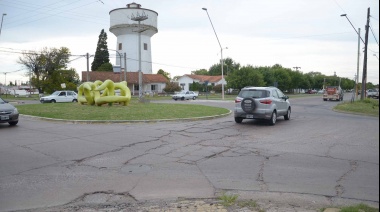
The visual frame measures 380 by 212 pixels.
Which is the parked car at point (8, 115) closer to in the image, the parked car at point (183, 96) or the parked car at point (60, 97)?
the parked car at point (60, 97)

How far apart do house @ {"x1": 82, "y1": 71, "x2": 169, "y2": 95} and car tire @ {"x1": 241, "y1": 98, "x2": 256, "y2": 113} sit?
159ft

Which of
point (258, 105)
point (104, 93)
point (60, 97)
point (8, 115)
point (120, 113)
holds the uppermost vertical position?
point (104, 93)

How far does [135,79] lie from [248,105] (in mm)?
50469

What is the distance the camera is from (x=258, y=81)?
207 ft

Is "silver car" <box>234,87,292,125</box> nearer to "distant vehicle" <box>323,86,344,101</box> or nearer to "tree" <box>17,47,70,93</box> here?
"distant vehicle" <box>323,86,344,101</box>

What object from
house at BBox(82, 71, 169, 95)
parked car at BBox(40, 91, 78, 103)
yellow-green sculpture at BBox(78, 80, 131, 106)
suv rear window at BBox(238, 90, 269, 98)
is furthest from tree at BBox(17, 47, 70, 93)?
suv rear window at BBox(238, 90, 269, 98)

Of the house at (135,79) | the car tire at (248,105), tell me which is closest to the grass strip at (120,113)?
the car tire at (248,105)

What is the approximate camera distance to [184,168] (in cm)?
692

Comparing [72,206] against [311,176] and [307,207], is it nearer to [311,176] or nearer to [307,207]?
[307,207]

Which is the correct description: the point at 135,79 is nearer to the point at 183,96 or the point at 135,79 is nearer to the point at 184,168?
the point at 183,96

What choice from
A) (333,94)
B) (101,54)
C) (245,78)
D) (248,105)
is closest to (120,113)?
(248,105)

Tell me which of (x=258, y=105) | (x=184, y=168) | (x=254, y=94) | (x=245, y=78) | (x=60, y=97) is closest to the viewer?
(x=184, y=168)

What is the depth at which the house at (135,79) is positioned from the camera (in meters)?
60.8

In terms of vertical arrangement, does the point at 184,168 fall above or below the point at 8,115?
below
